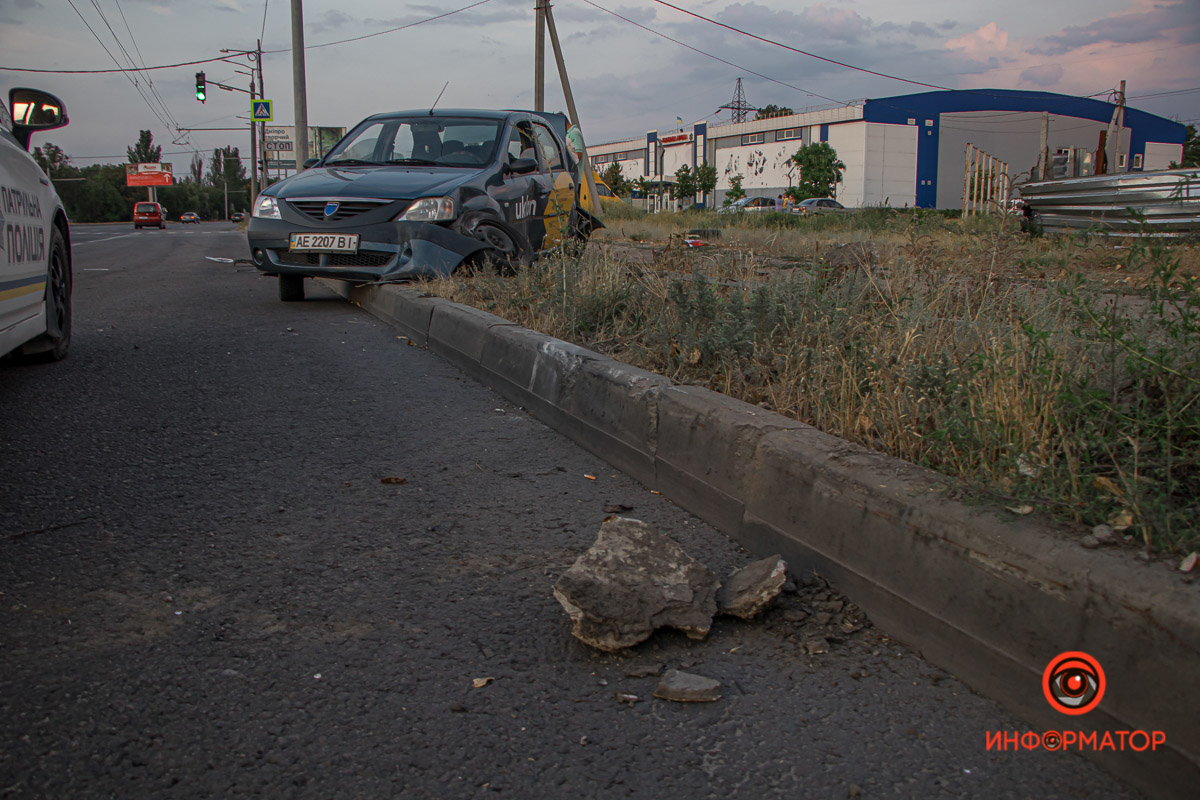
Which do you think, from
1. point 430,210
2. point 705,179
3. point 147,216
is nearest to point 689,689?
point 430,210

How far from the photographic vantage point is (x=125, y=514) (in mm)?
2930

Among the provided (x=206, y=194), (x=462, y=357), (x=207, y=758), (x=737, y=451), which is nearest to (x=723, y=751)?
(x=207, y=758)

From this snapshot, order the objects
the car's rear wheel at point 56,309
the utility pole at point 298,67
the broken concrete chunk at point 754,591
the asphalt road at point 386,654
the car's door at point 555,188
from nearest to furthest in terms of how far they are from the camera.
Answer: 1. the asphalt road at point 386,654
2. the broken concrete chunk at point 754,591
3. the car's rear wheel at point 56,309
4. the car's door at point 555,188
5. the utility pole at point 298,67

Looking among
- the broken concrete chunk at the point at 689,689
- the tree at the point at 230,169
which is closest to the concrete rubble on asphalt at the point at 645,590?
the broken concrete chunk at the point at 689,689

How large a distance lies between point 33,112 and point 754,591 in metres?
4.86

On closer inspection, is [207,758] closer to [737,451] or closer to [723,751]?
[723,751]

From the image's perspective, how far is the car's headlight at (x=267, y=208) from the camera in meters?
7.79

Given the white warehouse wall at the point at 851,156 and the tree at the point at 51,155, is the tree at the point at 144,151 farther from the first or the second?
the white warehouse wall at the point at 851,156

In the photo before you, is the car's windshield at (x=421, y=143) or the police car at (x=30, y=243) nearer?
the police car at (x=30, y=243)

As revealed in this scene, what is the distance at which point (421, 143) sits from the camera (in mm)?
8711

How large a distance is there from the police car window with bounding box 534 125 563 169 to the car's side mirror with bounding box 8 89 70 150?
16.2 ft

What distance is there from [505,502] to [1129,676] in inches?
80.6

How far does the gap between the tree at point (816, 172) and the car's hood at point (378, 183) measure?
163 ft

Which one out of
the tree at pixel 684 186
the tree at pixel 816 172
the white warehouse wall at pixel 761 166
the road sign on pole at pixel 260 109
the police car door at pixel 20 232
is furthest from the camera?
the white warehouse wall at pixel 761 166
